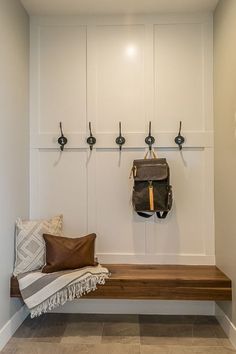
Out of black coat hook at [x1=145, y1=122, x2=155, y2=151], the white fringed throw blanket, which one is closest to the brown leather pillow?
the white fringed throw blanket

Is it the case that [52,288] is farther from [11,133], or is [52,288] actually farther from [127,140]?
[127,140]

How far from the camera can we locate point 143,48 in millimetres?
2803

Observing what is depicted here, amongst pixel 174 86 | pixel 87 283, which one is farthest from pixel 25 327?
pixel 174 86

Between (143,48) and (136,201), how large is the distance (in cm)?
130

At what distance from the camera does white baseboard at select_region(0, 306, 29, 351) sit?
87.4 inches

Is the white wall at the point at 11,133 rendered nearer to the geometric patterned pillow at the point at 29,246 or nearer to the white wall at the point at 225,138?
the geometric patterned pillow at the point at 29,246

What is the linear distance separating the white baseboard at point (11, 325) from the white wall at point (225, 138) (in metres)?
1.56

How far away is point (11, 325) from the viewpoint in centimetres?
236

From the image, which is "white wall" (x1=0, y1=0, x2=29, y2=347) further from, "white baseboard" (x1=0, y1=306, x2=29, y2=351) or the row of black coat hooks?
the row of black coat hooks

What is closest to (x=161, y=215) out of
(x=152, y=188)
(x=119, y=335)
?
(x=152, y=188)

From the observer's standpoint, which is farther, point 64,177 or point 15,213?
point 64,177

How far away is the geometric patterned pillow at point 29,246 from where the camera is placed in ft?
8.00

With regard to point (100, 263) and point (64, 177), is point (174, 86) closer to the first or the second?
point (64, 177)

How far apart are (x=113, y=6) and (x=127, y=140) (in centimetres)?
109
